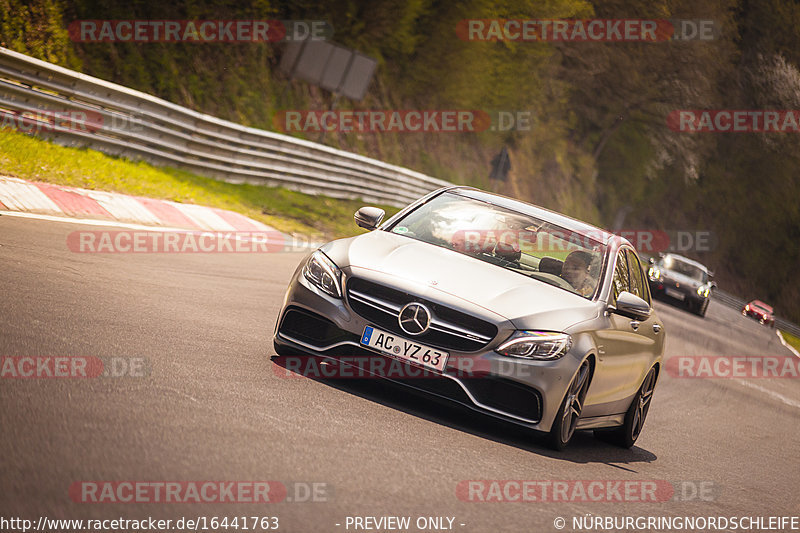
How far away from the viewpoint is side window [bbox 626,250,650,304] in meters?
8.64

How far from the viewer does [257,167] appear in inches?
862

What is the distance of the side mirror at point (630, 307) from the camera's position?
7.38m

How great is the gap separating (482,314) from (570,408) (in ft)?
3.08

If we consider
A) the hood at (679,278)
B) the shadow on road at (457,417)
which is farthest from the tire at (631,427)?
the hood at (679,278)

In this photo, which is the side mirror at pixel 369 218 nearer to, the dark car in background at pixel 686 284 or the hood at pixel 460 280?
the hood at pixel 460 280

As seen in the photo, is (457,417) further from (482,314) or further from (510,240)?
(510,240)

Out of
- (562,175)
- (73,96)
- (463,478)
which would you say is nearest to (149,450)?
(463,478)

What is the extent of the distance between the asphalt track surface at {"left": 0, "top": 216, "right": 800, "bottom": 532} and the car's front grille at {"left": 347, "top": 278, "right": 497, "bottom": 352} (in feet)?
1.73

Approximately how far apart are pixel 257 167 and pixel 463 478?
669 inches

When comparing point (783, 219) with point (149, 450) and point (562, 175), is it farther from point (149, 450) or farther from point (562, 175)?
point (149, 450)

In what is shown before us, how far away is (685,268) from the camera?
31.1 meters

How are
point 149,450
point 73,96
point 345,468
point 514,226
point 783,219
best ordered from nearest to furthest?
1. point 149,450
2. point 345,468
3. point 514,226
4. point 73,96
5. point 783,219

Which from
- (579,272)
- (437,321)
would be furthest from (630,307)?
(437,321)

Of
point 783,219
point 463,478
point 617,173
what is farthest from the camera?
point 783,219
